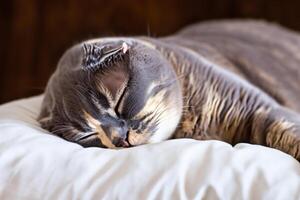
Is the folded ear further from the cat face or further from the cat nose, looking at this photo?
the cat nose

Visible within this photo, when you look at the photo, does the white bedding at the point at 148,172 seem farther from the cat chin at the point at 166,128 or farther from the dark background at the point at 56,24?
the dark background at the point at 56,24

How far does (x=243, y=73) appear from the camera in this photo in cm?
151

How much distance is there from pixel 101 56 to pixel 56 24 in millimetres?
1166

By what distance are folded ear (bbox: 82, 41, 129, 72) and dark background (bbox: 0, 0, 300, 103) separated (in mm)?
1088

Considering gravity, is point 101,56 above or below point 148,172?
above

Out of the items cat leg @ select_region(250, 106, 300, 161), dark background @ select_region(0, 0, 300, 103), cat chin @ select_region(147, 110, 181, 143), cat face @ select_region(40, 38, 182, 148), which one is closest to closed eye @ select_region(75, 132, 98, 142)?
cat face @ select_region(40, 38, 182, 148)

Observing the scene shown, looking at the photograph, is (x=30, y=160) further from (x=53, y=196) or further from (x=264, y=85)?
(x=264, y=85)

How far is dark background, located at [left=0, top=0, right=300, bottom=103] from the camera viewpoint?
2.14 metres

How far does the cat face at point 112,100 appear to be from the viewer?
102 centimetres

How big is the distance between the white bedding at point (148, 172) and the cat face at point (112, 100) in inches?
3.0

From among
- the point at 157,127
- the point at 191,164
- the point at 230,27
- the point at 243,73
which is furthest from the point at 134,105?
the point at 230,27

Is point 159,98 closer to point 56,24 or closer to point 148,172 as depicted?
point 148,172

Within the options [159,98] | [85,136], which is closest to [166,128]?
[159,98]

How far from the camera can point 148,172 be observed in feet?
2.83
